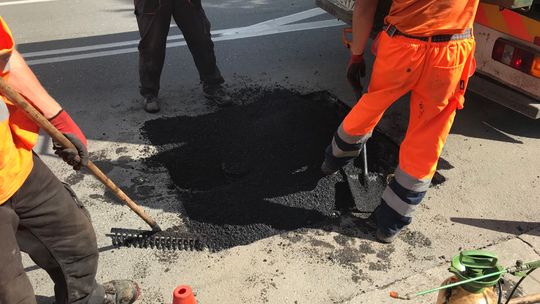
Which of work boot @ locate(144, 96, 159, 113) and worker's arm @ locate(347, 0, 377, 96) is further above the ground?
worker's arm @ locate(347, 0, 377, 96)

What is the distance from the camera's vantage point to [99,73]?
5410mm

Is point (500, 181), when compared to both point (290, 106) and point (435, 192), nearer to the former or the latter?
point (435, 192)

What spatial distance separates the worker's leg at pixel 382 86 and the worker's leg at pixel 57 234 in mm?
1727

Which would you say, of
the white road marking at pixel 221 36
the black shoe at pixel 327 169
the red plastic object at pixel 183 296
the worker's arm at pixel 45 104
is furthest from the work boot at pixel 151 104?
the red plastic object at pixel 183 296

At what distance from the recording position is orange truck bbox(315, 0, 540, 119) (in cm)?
354

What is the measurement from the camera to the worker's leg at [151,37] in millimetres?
4205

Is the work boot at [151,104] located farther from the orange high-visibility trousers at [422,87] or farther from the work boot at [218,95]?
the orange high-visibility trousers at [422,87]

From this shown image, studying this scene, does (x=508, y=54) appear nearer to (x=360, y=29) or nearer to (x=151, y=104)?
(x=360, y=29)

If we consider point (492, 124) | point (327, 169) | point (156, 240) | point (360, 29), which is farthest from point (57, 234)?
point (492, 124)

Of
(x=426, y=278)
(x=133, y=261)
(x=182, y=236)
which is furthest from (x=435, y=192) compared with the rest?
(x=133, y=261)

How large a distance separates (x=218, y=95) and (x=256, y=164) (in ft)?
3.92

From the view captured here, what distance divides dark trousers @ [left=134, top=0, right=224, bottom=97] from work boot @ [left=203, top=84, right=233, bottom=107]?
5 cm

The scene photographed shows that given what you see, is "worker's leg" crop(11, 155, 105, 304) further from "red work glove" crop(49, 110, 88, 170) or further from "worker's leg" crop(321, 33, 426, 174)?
"worker's leg" crop(321, 33, 426, 174)

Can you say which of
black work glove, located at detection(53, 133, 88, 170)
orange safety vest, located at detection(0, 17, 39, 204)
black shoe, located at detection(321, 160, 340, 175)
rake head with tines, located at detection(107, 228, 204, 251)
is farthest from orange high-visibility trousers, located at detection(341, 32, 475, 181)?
orange safety vest, located at detection(0, 17, 39, 204)
